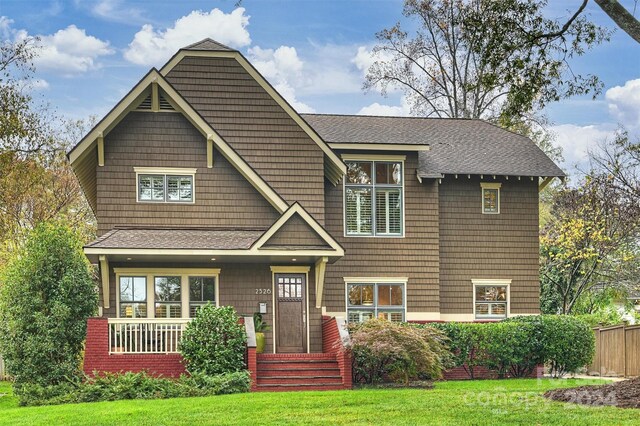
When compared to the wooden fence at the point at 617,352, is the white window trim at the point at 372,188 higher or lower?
higher

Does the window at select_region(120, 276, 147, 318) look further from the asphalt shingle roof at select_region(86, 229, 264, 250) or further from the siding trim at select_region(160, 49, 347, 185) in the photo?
the siding trim at select_region(160, 49, 347, 185)

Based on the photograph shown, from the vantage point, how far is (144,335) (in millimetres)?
25031

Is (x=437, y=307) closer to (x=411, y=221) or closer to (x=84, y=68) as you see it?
(x=411, y=221)

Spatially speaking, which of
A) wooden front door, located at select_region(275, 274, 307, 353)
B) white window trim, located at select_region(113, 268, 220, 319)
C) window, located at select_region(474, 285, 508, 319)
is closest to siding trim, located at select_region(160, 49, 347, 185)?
wooden front door, located at select_region(275, 274, 307, 353)

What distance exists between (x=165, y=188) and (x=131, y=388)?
23.7ft

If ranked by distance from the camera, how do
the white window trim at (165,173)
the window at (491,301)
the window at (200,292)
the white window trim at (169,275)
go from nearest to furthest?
the white window trim at (169,275), the window at (200,292), the white window trim at (165,173), the window at (491,301)

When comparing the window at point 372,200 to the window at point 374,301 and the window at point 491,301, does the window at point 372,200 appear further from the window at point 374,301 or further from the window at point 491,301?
the window at point 491,301

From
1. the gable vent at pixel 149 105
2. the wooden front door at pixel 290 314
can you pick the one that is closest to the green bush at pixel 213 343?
the wooden front door at pixel 290 314

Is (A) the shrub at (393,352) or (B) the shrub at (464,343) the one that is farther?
(B) the shrub at (464,343)

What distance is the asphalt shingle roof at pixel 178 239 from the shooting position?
25.2 metres

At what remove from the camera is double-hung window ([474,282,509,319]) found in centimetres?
3123

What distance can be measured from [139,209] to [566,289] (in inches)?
805

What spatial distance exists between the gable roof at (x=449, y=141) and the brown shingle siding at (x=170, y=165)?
3693 millimetres

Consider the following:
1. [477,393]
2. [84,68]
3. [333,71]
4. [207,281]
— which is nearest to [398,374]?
[477,393]
